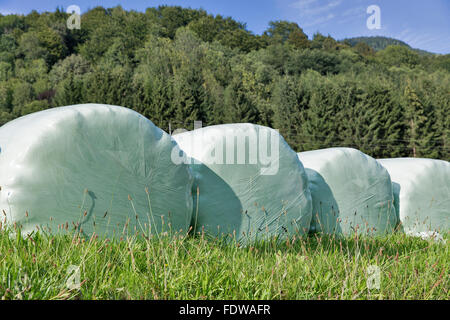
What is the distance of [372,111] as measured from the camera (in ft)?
97.9

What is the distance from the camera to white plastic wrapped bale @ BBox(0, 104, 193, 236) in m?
2.44

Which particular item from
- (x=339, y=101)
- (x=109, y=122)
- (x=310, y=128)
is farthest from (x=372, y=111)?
(x=109, y=122)

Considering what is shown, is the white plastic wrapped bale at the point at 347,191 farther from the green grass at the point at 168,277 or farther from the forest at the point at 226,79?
the forest at the point at 226,79

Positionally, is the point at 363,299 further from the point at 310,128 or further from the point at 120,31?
Answer: the point at 120,31

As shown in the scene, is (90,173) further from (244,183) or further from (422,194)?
(422,194)

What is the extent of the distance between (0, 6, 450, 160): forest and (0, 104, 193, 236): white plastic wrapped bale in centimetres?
2628

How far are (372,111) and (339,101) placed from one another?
103 inches

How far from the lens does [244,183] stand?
342 centimetres

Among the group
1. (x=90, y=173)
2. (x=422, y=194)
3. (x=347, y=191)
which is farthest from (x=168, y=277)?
(x=422, y=194)

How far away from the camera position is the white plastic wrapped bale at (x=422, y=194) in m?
4.98

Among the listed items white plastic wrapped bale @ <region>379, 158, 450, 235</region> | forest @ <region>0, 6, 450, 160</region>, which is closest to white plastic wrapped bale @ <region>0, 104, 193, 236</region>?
white plastic wrapped bale @ <region>379, 158, 450, 235</region>

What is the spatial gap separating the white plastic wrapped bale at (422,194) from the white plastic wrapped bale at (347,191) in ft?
1.33

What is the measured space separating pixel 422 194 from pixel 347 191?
1.34 metres

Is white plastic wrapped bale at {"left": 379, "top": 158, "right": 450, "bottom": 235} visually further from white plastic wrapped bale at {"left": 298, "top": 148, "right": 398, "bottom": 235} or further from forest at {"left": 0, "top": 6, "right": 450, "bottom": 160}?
forest at {"left": 0, "top": 6, "right": 450, "bottom": 160}
